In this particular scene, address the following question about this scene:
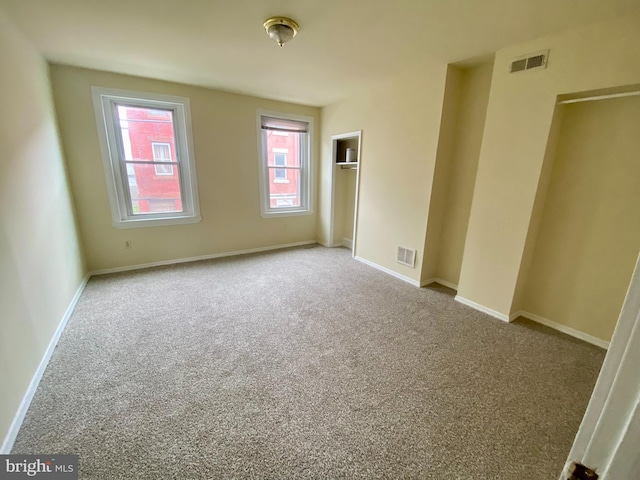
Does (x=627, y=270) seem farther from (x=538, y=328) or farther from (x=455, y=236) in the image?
(x=455, y=236)

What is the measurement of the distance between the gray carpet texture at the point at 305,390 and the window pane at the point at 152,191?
4.37 feet

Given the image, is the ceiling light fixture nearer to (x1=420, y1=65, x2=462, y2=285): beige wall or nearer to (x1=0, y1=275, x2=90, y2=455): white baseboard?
(x1=420, y1=65, x2=462, y2=285): beige wall

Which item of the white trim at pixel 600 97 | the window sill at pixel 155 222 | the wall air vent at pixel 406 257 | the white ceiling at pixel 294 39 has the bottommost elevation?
the wall air vent at pixel 406 257

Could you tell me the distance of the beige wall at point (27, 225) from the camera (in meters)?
1.56

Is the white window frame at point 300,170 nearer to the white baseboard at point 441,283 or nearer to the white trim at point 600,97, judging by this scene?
the white baseboard at point 441,283

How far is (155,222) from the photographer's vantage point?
3.67 metres

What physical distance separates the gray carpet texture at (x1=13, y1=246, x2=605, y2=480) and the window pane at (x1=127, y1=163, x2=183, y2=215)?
4.37 feet

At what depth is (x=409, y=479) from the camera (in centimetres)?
125

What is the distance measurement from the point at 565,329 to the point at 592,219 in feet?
3.39

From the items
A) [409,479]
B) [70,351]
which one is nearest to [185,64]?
[70,351]

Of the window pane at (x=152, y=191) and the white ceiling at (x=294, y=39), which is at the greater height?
the white ceiling at (x=294, y=39)

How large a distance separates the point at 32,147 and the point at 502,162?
4.10 m

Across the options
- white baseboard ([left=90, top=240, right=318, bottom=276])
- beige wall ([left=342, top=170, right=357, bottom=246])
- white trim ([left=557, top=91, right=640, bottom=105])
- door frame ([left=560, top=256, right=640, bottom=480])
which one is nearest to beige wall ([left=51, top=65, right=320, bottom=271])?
white baseboard ([left=90, top=240, right=318, bottom=276])

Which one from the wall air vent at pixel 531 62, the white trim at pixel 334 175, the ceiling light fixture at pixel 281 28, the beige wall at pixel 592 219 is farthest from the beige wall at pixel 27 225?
the beige wall at pixel 592 219
